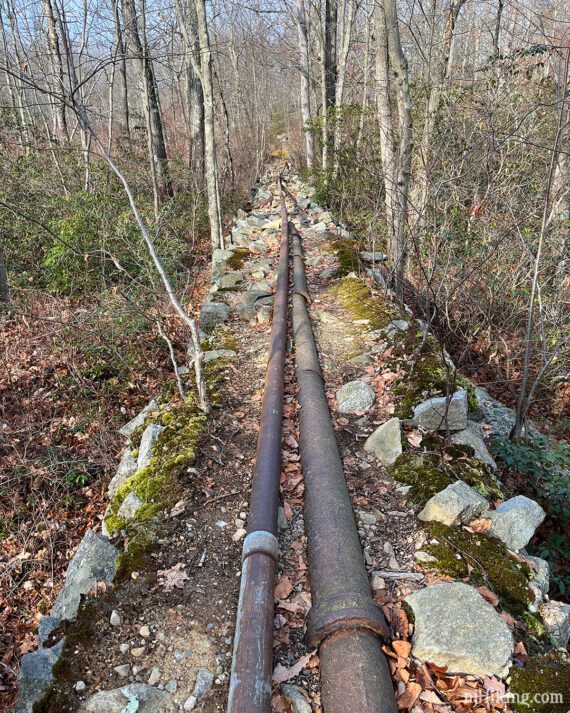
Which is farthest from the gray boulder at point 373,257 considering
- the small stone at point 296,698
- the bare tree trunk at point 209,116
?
the small stone at point 296,698

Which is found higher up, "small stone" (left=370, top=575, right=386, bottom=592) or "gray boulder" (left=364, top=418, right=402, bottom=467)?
"gray boulder" (left=364, top=418, right=402, bottom=467)

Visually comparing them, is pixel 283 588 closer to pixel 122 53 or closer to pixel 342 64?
Result: pixel 122 53

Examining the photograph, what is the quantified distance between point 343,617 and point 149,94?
12.9 metres

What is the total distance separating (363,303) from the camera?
6.44 meters

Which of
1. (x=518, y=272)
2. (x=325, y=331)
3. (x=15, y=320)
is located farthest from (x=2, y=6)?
(x=518, y=272)

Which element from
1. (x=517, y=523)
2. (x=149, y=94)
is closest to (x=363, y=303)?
(x=517, y=523)

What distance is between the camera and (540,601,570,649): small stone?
7.68 feet

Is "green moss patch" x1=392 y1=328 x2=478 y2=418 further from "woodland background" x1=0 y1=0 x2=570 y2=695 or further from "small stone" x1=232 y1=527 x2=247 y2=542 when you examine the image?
"small stone" x1=232 y1=527 x2=247 y2=542

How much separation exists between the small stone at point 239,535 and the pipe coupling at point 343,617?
2.45 ft

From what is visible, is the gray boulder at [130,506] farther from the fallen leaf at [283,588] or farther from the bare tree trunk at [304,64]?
the bare tree trunk at [304,64]

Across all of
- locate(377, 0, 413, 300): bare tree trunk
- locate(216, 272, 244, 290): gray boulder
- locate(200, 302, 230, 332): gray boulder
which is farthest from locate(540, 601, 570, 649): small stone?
locate(216, 272, 244, 290): gray boulder

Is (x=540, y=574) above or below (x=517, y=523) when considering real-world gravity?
below

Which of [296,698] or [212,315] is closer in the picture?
[296,698]

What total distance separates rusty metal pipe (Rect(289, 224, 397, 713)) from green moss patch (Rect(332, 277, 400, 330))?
8.14 ft
